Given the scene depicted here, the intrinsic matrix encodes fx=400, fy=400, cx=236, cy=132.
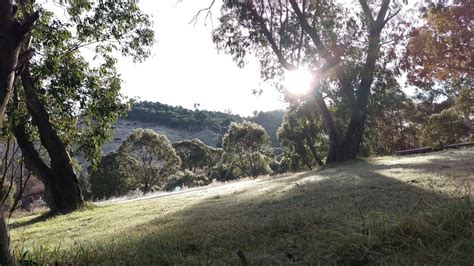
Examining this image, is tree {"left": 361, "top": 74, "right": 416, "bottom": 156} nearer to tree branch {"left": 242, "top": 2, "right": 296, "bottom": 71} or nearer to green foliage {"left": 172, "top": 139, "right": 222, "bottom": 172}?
tree branch {"left": 242, "top": 2, "right": 296, "bottom": 71}

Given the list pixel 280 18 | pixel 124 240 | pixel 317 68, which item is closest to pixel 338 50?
pixel 317 68

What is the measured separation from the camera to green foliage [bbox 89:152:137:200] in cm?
4319

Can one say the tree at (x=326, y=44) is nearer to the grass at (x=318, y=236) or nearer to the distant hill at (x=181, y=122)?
the grass at (x=318, y=236)

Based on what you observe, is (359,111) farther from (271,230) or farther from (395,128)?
(395,128)

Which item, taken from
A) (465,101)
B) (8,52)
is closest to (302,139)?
(465,101)

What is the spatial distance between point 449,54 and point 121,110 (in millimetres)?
15285

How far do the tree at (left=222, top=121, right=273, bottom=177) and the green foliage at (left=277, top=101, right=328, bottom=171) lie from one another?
29.5 ft

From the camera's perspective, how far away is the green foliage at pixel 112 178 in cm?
4319

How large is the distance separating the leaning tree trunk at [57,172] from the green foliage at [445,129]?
29.6 meters

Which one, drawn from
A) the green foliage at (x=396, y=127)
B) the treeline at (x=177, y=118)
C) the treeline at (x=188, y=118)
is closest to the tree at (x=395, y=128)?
the green foliage at (x=396, y=127)

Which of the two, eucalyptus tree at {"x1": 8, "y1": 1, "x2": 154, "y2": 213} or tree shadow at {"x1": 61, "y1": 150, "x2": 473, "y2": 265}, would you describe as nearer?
tree shadow at {"x1": 61, "y1": 150, "x2": 473, "y2": 265}

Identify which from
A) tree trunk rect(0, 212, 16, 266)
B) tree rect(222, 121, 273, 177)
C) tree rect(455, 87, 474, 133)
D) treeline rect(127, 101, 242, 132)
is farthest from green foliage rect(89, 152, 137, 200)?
treeline rect(127, 101, 242, 132)

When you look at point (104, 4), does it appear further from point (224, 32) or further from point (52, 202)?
point (224, 32)

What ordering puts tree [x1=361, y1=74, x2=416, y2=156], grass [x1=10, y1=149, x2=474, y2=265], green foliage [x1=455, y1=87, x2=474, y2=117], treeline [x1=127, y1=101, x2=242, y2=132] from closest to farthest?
grass [x1=10, y1=149, x2=474, y2=265], green foliage [x1=455, y1=87, x2=474, y2=117], tree [x1=361, y1=74, x2=416, y2=156], treeline [x1=127, y1=101, x2=242, y2=132]
